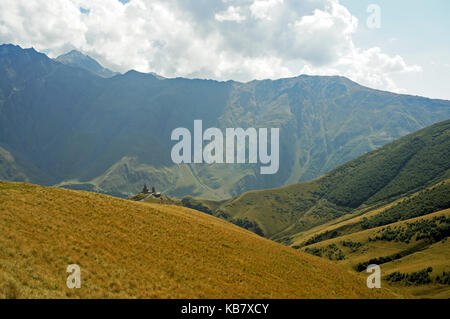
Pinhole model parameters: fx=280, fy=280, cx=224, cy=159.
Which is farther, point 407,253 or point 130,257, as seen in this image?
point 407,253

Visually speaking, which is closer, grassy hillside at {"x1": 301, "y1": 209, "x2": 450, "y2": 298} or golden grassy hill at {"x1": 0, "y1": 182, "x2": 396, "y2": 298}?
golden grassy hill at {"x1": 0, "y1": 182, "x2": 396, "y2": 298}

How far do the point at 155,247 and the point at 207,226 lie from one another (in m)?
17.5

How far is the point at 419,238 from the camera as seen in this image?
4412 inches

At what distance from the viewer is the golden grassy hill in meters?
23.1

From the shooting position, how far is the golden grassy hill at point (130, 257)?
23078 millimetres

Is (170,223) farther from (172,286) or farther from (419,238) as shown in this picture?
(419,238)

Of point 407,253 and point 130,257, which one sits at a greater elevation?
point 407,253

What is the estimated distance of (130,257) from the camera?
1173 inches

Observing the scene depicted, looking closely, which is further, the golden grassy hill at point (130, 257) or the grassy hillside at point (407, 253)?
the grassy hillside at point (407, 253)
